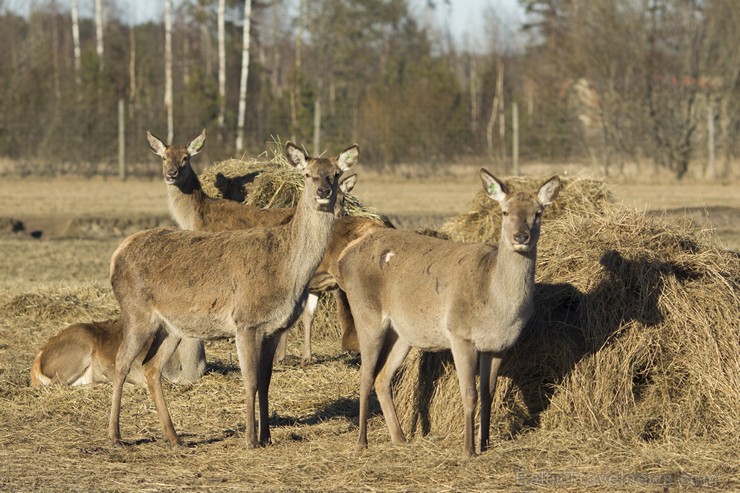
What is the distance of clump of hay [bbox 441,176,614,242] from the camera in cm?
1560

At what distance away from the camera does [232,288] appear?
8.75 m

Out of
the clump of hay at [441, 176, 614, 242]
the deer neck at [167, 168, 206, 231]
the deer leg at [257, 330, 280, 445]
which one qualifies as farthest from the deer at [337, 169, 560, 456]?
the clump of hay at [441, 176, 614, 242]

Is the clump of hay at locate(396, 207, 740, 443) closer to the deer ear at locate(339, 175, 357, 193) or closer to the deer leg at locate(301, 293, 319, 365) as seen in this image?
the deer leg at locate(301, 293, 319, 365)

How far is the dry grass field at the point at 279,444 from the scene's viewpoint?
7355mm

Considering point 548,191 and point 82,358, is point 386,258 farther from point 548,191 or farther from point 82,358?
point 82,358

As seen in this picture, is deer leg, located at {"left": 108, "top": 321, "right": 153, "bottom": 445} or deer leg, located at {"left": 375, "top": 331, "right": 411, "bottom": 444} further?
deer leg, located at {"left": 108, "top": 321, "right": 153, "bottom": 445}

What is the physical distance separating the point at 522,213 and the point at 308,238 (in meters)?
1.92

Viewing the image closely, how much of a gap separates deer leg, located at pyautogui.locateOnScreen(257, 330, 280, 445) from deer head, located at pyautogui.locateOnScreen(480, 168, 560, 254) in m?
2.06

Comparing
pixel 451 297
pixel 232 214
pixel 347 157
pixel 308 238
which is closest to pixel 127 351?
pixel 308 238

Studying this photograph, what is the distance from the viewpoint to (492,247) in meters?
8.45

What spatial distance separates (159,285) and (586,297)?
11.3 feet

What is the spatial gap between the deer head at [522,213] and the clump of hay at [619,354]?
128 centimetres

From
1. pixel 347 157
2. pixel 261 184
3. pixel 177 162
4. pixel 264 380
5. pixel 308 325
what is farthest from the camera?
pixel 261 184

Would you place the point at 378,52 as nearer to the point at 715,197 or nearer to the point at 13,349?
the point at 715,197
